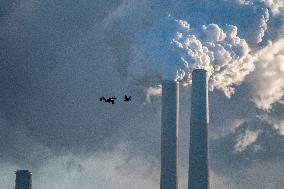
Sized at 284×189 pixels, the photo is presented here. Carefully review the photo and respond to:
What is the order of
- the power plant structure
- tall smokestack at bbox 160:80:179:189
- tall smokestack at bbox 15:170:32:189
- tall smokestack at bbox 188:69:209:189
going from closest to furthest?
tall smokestack at bbox 188:69:209:189, the power plant structure, tall smokestack at bbox 160:80:179:189, tall smokestack at bbox 15:170:32:189

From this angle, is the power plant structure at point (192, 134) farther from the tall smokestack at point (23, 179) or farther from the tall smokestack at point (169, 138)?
the tall smokestack at point (23, 179)

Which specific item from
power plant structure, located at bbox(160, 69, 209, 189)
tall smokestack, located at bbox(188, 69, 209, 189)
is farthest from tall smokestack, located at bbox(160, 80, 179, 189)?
tall smokestack, located at bbox(188, 69, 209, 189)

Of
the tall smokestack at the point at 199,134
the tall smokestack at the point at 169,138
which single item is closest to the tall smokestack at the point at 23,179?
the tall smokestack at the point at 169,138

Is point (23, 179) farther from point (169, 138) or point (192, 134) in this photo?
point (192, 134)

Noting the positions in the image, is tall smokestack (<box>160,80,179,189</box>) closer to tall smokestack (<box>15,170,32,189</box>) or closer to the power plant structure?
the power plant structure

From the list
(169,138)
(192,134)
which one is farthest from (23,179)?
(192,134)

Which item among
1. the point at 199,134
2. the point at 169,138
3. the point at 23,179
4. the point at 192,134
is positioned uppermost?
the point at 192,134

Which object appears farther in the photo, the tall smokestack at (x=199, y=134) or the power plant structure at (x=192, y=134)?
the power plant structure at (x=192, y=134)

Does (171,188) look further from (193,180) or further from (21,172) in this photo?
(21,172)
